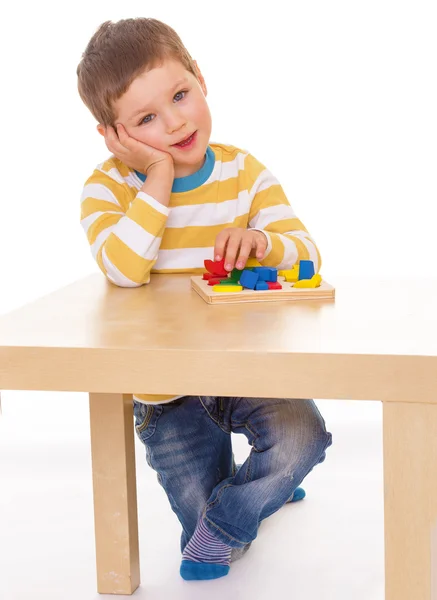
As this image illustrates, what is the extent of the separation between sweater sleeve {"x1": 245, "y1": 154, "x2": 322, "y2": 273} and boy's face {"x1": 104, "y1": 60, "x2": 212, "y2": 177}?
11cm

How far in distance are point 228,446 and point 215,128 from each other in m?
1.13

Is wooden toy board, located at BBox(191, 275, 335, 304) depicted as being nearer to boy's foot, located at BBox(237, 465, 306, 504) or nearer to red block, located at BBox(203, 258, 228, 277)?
red block, located at BBox(203, 258, 228, 277)

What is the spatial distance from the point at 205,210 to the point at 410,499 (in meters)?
0.62

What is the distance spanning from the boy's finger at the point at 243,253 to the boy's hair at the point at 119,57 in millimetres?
272

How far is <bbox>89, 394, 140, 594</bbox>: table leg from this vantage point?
1.22m

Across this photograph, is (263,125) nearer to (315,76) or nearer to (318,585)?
(315,76)

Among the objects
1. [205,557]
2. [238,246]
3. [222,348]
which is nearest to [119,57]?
[238,246]

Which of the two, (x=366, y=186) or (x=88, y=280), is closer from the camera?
(x=88, y=280)

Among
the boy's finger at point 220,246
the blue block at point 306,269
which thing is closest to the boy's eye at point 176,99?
the boy's finger at point 220,246

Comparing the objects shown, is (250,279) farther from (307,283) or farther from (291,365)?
(291,365)

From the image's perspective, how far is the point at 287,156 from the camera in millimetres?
2342

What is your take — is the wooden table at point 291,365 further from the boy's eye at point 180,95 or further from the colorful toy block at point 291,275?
the boy's eye at point 180,95

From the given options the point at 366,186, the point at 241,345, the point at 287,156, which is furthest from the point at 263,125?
the point at 241,345

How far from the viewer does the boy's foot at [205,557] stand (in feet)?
4.20
